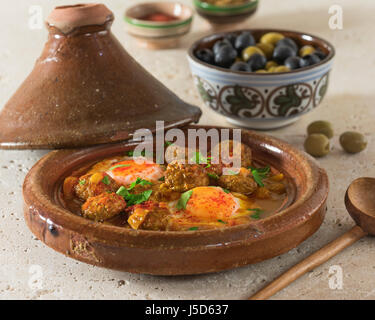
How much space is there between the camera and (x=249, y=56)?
102 inches

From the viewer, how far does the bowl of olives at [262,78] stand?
243cm

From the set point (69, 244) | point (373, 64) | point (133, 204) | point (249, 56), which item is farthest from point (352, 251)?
point (373, 64)

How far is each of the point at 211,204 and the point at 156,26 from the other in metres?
2.30

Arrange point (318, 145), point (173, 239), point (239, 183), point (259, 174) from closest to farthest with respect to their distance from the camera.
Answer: point (173, 239) < point (239, 183) < point (259, 174) < point (318, 145)

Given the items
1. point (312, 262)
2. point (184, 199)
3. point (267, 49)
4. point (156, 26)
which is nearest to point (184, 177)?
point (184, 199)

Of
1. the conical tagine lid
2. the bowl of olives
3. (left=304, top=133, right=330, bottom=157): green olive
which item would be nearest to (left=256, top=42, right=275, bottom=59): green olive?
the bowl of olives

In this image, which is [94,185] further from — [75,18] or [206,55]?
[206,55]

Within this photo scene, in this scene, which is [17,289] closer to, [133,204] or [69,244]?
[69,244]

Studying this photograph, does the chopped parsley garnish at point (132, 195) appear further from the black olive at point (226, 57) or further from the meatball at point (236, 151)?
the black olive at point (226, 57)

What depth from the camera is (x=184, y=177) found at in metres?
1.79

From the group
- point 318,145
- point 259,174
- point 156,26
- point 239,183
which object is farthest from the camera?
point 156,26

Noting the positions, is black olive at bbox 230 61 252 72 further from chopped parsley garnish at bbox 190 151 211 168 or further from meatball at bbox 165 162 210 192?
meatball at bbox 165 162 210 192

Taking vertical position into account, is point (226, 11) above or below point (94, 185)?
below

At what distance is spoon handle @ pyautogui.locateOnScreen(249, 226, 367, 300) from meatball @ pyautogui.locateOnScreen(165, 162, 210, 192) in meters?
0.39
